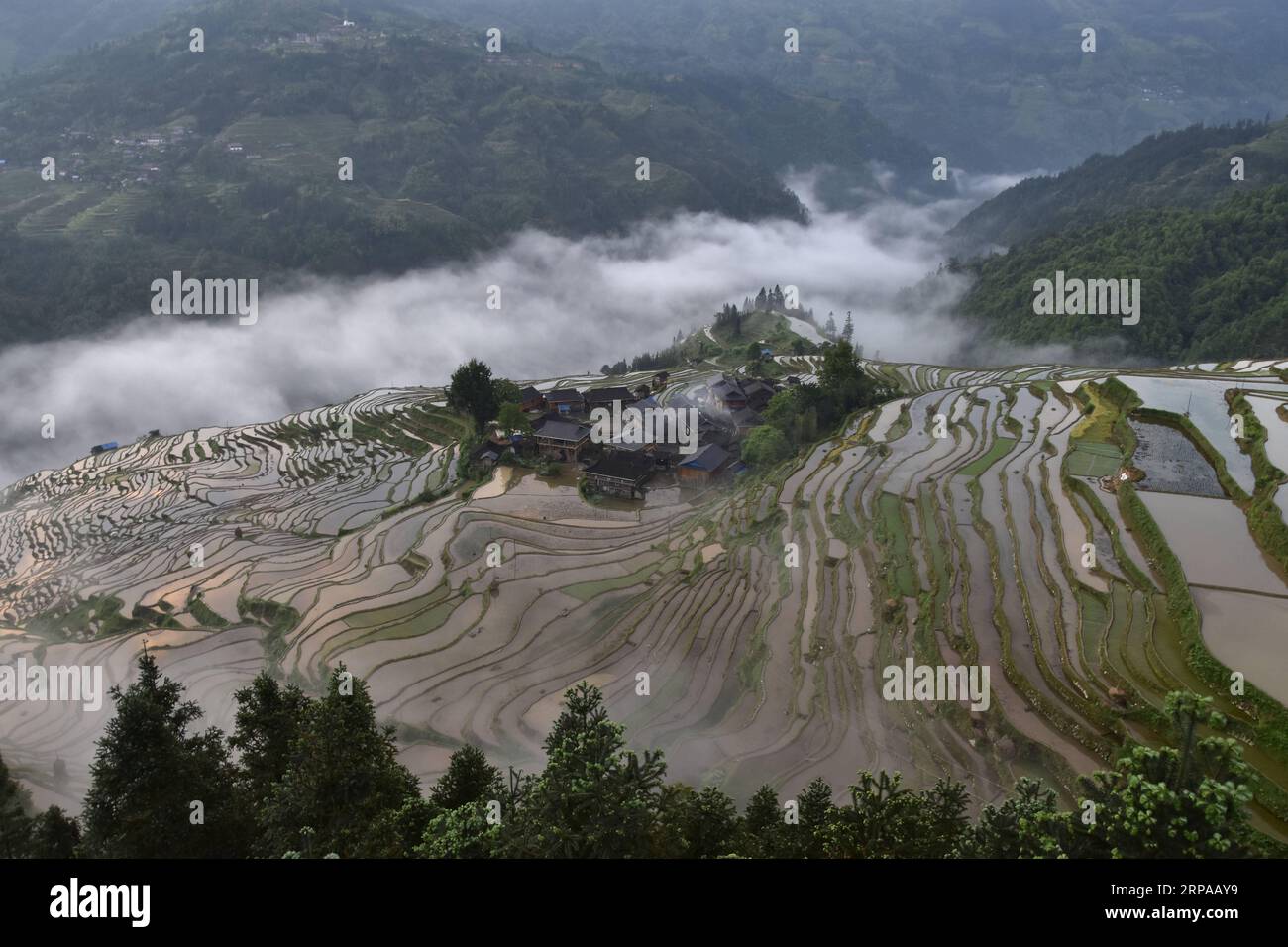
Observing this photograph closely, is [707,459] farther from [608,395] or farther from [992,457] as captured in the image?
[608,395]

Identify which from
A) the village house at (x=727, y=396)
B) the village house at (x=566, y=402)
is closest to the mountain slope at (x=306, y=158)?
the village house at (x=566, y=402)

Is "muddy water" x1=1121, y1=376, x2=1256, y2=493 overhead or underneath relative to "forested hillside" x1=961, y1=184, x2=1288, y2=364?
underneath

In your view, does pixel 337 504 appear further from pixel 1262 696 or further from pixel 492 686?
pixel 1262 696

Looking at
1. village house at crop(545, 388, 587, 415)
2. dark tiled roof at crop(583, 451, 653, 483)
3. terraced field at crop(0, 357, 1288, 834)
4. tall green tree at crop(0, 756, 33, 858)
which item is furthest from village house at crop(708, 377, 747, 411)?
tall green tree at crop(0, 756, 33, 858)

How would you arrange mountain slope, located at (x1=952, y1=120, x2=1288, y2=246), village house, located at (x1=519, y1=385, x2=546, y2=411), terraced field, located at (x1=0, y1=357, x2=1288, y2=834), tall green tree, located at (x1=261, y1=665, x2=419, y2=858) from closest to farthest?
tall green tree, located at (x1=261, y1=665, x2=419, y2=858) < terraced field, located at (x1=0, y1=357, x2=1288, y2=834) < village house, located at (x1=519, y1=385, x2=546, y2=411) < mountain slope, located at (x1=952, y1=120, x2=1288, y2=246)

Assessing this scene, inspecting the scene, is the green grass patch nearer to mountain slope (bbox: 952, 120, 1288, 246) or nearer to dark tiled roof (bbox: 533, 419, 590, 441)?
dark tiled roof (bbox: 533, 419, 590, 441)

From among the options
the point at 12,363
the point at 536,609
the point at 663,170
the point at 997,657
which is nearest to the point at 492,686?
the point at 536,609

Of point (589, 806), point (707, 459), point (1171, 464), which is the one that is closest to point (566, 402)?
point (707, 459)

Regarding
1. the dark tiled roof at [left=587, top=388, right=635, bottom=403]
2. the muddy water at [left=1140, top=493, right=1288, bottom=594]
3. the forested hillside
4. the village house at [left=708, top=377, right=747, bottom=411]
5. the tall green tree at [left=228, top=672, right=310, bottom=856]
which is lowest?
the tall green tree at [left=228, top=672, right=310, bottom=856]
